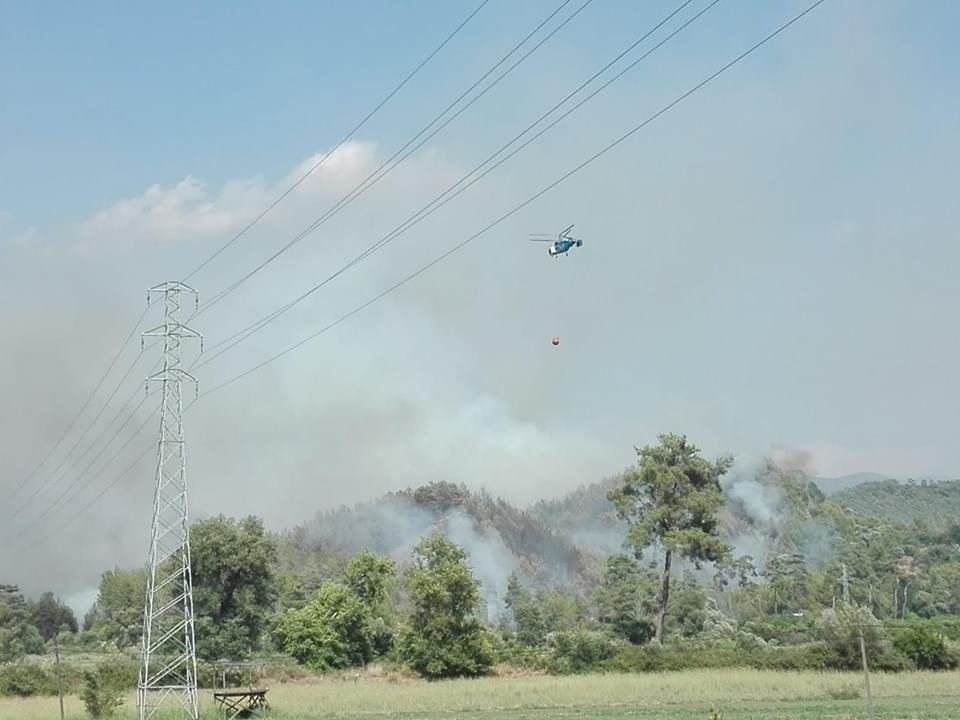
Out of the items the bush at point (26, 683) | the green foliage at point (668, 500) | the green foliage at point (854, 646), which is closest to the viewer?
the green foliage at point (854, 646)

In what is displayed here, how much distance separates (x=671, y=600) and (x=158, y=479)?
72.5 m

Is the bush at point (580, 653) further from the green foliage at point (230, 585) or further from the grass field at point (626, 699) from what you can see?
the green foliage at point (230, 585)

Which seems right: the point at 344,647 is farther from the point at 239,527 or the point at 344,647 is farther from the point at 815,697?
the point at 815,697

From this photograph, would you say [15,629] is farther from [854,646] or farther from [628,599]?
→ [854,646]

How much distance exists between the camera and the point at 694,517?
86.9 m

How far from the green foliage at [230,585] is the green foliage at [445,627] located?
16.1m

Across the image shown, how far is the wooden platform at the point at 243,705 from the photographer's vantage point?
1929 inches

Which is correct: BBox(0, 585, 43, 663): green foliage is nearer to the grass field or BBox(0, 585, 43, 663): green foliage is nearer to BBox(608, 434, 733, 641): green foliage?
the grass field

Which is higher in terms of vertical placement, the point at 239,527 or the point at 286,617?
the point at 239,527

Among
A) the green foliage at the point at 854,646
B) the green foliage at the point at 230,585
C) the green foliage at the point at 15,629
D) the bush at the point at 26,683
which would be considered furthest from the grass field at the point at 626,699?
the green foliage at the point at 15,629

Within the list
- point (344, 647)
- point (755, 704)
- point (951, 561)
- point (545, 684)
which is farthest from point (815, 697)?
point (951, 561)

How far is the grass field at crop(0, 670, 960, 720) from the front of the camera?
45.1 m

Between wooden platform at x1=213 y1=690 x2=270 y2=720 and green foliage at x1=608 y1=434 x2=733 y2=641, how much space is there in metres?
40.4

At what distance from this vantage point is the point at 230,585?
3706 inches
